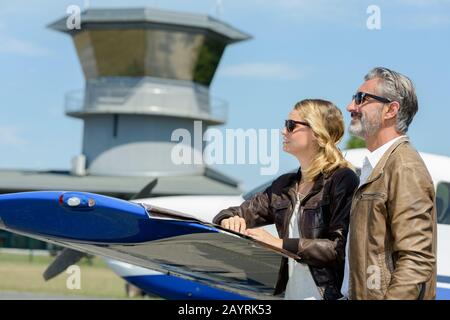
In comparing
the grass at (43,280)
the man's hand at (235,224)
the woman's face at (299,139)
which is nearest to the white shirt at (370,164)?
the woman's face at (299,139)

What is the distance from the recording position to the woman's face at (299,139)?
3.68 m

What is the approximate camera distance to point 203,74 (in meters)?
48.9

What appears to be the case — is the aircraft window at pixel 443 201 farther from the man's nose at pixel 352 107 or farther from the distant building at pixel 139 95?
the distant building at pixel 139 95

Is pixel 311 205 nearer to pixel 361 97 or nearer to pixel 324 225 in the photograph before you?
pixel 324 225

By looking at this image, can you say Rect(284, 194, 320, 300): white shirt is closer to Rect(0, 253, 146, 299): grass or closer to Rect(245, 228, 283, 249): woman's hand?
Rect(245, 228, 283, 249): woman's hand

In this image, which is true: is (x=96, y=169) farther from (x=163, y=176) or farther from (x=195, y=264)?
(x=195, y=264)

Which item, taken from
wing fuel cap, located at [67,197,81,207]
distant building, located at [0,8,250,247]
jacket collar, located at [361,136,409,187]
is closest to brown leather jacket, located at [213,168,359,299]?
jacket collar, located at [361,136,409,187]

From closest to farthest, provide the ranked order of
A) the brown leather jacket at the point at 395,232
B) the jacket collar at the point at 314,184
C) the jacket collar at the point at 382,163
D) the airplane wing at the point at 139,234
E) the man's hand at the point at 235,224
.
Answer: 1. the brown leather jacket at the point at 395,232
2. the jacket collar at the point at 382,163
3. the airplane wing at the point at 139,234
4. the jacket collar at the point at 314,184
5. the man's hand at the point at 235,224

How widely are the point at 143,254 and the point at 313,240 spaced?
1.16 m

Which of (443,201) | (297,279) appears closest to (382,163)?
(297,279)

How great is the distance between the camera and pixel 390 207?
294 cm

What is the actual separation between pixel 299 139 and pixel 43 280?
20945mm

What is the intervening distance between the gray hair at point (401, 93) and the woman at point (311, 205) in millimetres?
438

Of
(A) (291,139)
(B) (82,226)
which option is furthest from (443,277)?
(B) (82,226)
